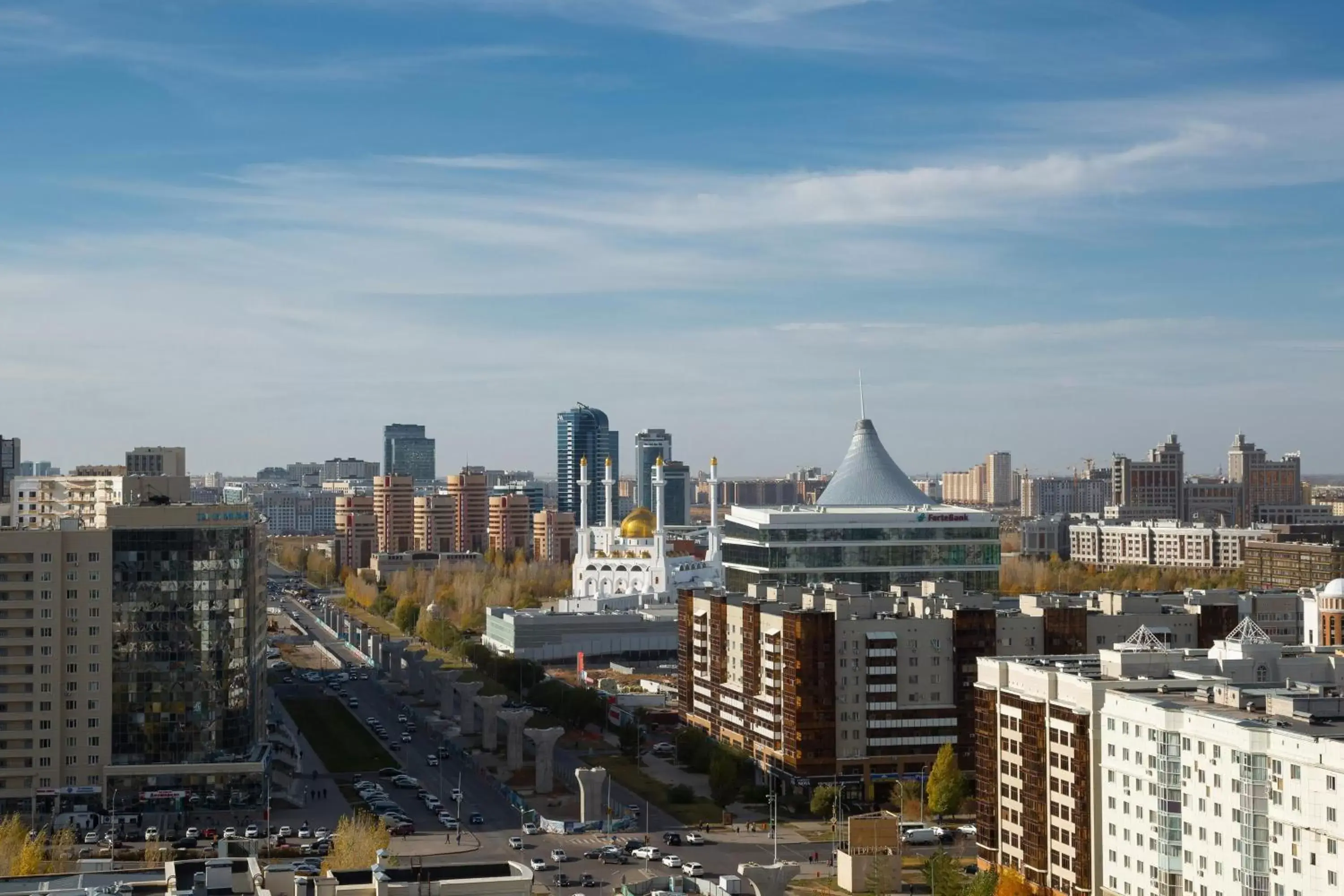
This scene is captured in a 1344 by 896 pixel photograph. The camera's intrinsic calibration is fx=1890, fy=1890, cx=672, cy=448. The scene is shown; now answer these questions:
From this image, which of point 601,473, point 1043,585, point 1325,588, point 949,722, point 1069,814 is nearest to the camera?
point 1069,814

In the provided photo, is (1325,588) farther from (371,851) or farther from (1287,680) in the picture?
(371,851)

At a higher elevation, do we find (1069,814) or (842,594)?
(842,594)

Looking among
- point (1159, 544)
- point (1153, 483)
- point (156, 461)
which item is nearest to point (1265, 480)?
point (1153, 483)

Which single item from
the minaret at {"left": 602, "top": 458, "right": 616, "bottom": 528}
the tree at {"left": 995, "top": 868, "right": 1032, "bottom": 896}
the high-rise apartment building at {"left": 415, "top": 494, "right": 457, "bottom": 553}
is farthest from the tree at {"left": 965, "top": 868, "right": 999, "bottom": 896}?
the high-rise apartment building at {"left": 415, "top": 494, "right": 457, "bottom": 553}

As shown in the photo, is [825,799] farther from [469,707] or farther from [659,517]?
[659,517]

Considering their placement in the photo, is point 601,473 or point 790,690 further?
point 601,473

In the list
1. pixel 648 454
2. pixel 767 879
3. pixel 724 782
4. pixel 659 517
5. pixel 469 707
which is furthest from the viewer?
pixel 648 454

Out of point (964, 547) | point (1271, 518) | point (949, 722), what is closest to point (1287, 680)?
point (949, 722)
